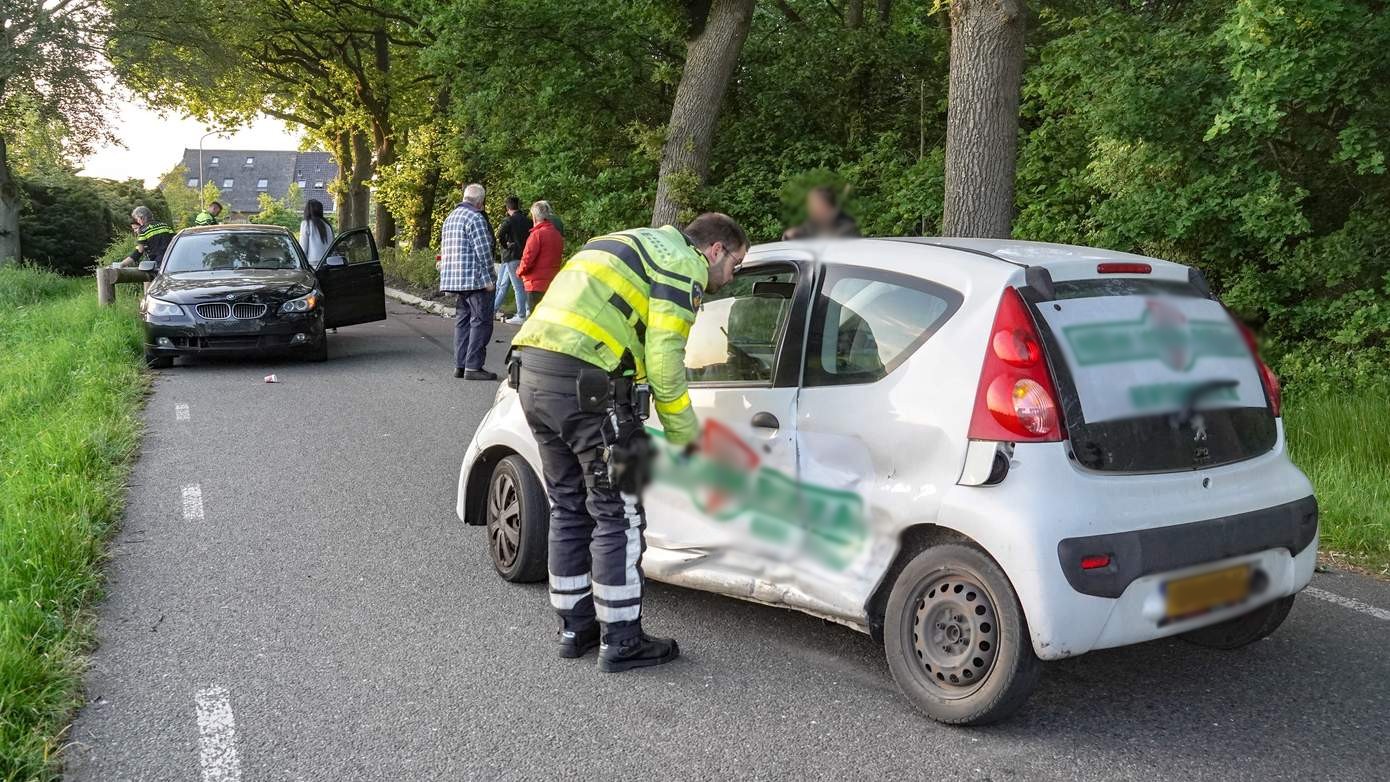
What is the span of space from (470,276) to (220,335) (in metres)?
2.96

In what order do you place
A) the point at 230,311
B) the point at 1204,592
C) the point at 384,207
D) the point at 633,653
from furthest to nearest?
the point at 384,207
the point at 230,311
the point at 633,653
the point at 1204,592

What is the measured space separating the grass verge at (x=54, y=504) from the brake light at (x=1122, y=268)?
341 centimetres

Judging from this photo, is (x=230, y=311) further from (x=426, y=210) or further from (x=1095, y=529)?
(x=426, y=210)

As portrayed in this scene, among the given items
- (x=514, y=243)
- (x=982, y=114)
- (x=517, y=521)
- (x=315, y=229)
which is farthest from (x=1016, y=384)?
(x=514, y=243)

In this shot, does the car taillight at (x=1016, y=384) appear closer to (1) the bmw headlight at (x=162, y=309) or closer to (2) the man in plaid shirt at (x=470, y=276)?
(2) the man in plaid shirt at (x=470, y=276)

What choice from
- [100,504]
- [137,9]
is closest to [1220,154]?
[100,504]

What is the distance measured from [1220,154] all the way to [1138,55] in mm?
1359

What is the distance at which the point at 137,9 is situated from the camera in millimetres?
25594

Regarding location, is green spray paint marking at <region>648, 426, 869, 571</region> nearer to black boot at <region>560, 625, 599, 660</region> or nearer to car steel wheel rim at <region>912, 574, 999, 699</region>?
car steel wheel rim at <region>912, 574, 999, 699</region>

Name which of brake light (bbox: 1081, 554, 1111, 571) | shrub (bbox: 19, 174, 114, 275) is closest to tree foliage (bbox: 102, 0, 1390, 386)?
brake light (bbox: 1081, 554, 1111, 571)

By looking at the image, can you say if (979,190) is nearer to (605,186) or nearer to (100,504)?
(100,504)

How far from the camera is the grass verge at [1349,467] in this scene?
589 cm

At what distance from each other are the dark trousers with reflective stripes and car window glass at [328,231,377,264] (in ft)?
34.0

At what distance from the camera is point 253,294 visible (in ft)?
40.6
